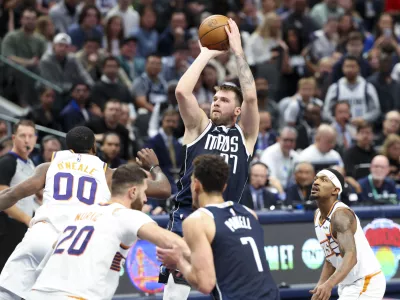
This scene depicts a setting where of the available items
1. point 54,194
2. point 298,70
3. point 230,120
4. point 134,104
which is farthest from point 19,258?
point 298,70

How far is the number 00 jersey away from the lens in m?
8.85

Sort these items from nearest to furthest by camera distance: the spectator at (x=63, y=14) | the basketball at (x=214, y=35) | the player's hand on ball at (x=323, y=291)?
the player's hand on ball at (x=323, y=291), the basketball at (x=214, y=35), the spectator at (x=63, y=14)

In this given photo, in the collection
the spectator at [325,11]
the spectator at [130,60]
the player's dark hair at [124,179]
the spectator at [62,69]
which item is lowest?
the player's dark hair at [124,179]

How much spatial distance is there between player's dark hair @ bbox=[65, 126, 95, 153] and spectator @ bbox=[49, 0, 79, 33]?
9.15m

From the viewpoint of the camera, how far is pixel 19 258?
8883 mm

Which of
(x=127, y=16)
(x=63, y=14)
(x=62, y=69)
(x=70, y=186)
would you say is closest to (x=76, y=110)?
(x=62, y=69)

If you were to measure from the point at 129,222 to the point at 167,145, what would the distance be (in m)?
7.01

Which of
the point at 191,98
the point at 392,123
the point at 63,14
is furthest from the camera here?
the point at 63,14

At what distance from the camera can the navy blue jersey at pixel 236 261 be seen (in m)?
6.63

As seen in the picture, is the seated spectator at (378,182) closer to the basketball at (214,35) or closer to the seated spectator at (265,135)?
the seated spectator at (265,135)

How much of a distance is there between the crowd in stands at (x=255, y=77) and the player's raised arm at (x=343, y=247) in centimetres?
325

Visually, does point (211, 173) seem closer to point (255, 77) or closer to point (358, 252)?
point (358, 252)

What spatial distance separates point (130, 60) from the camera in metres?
17.0

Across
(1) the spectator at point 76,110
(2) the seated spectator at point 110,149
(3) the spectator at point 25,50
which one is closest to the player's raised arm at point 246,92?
(2) the seated spectator at point 110,149
